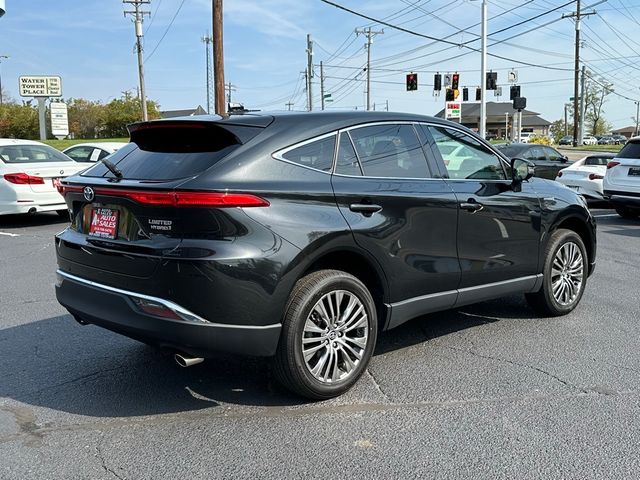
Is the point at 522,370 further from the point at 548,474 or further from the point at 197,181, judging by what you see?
the point at 197,181

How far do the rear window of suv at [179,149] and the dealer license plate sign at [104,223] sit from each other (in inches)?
9.6

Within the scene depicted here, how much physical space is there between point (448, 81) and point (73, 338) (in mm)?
23766

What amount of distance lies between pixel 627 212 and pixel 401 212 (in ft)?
35.2

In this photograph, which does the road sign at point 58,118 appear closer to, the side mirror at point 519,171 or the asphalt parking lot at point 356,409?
the asphalt parking lot at point 356,409

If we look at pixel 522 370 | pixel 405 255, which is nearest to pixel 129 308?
pixel 405 255

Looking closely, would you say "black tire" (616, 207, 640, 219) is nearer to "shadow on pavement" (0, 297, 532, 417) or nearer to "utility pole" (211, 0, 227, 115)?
"shadow on pavement" (0, 297, 532, 417)

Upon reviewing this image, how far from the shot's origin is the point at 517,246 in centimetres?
509

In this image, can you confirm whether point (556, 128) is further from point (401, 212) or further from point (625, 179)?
point (401, 212)

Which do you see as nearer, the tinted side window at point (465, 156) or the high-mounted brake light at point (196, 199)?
the high-mounted brake light at point (196, 199)

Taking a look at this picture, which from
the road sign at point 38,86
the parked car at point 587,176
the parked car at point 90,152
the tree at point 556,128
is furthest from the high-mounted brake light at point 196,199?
the tree at point 556,128

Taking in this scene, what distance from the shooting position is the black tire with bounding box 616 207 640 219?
1294 cm

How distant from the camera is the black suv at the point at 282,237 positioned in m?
3.35

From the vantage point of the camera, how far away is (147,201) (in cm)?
343

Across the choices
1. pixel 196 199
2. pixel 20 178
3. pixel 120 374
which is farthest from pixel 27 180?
pixel 196 199
